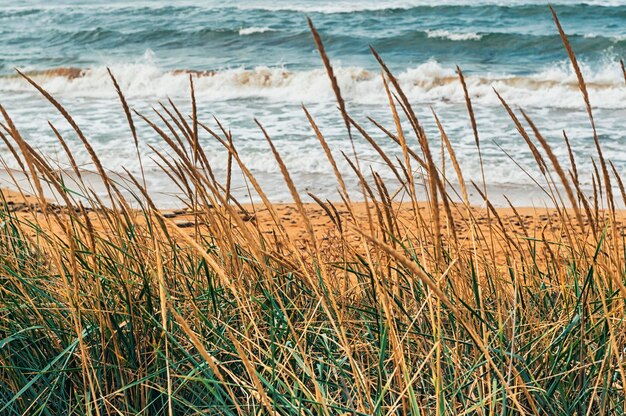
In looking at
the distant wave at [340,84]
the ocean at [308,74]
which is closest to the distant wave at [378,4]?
the ocean at [308,74]

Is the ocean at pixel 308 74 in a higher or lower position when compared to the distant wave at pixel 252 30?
lower

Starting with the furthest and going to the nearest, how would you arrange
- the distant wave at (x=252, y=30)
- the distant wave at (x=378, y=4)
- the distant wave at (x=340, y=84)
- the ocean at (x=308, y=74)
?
the distant wave at (x=378, y=4) → the distant wave at (x=252, y=30) → the distant wave at (x=340, y=84) → the ocean at (x=308, y=74)

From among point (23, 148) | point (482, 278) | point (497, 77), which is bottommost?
point (497, 77)

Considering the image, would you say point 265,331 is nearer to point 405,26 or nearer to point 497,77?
point 497,77

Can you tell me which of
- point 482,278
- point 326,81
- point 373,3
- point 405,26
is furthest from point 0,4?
point 482,278

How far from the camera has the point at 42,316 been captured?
1966 millimetres

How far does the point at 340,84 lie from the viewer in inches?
574

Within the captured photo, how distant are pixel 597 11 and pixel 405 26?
503 cm

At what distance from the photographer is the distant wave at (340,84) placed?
13414 mm

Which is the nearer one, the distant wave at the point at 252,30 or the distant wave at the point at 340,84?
the distant wave at the point at 340,84

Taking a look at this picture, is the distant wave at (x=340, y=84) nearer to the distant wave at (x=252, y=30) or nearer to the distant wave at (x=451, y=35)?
the distant wave at (x=451, y=35)

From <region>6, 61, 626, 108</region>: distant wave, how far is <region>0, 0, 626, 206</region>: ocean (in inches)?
1.8

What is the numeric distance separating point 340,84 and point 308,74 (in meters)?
1.13

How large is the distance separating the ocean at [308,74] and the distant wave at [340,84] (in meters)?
0.05
